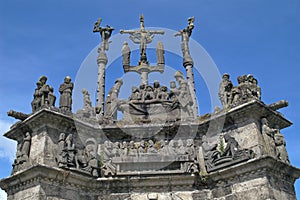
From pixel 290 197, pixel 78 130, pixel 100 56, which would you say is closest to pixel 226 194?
pixel 290 197

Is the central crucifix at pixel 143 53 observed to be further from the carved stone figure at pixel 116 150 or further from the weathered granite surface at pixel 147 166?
the weathered granite surface at pixel 147 166

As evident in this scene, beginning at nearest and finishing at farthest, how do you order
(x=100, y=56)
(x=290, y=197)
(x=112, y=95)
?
(x=290, y=197) < (x=112, y=95) < (x=100, y=56)

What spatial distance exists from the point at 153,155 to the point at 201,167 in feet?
4.66

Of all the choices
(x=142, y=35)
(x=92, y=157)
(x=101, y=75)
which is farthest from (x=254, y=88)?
(x=101, y=75)

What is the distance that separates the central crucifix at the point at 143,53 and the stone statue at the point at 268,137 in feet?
19.8

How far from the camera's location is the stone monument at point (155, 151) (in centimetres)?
995

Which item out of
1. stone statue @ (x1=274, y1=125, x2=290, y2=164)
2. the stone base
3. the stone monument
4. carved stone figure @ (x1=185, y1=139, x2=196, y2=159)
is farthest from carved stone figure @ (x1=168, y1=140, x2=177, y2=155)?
stone statue @ (x1=274, y1=125, x2=290, y2=164)

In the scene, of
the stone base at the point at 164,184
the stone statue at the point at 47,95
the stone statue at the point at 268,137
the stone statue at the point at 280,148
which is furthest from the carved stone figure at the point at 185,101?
the stone statue at the point at 47,95

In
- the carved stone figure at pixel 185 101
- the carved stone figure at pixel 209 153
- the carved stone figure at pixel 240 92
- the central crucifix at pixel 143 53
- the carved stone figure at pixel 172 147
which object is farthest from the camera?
the central crucifix at pixel 143 53

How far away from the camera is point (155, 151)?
11164 mm

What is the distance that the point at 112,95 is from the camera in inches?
509

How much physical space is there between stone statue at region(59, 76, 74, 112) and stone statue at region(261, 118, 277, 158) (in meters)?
5.62

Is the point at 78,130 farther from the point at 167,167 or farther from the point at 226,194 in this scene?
the point at 226,194

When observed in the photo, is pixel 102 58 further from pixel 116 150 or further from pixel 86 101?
pixel 116 150
